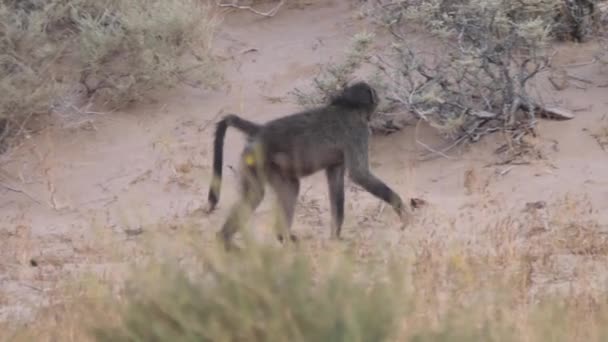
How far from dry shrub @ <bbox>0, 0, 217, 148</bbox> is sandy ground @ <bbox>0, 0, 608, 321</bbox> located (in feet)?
0.90

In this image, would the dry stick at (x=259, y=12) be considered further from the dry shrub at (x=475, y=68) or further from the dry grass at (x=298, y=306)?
the dry grass at (x=298, y=306)

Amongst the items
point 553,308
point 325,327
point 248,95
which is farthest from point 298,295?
point 248,95

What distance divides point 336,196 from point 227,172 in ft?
Result: 8.03

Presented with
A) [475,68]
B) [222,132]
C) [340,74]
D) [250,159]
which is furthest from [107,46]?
[250,159]

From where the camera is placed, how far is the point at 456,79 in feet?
39.5

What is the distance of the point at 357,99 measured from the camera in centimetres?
986

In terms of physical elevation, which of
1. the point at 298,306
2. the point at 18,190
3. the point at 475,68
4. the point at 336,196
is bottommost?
the point at 18,190

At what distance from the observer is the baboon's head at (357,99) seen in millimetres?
9836

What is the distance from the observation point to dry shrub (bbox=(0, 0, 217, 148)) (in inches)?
503

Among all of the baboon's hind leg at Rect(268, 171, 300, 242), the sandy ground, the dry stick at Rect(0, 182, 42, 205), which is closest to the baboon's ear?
the sandy ground

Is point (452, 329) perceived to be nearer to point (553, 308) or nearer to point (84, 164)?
point (553, 308)

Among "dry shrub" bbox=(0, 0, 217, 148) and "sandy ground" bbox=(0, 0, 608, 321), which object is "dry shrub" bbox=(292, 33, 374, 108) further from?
"dry shrub" bbox=(0, 0, 217, 148)

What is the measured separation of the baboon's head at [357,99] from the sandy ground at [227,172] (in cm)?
84

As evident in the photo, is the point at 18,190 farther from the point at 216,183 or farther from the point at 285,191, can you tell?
the point at 216,183
